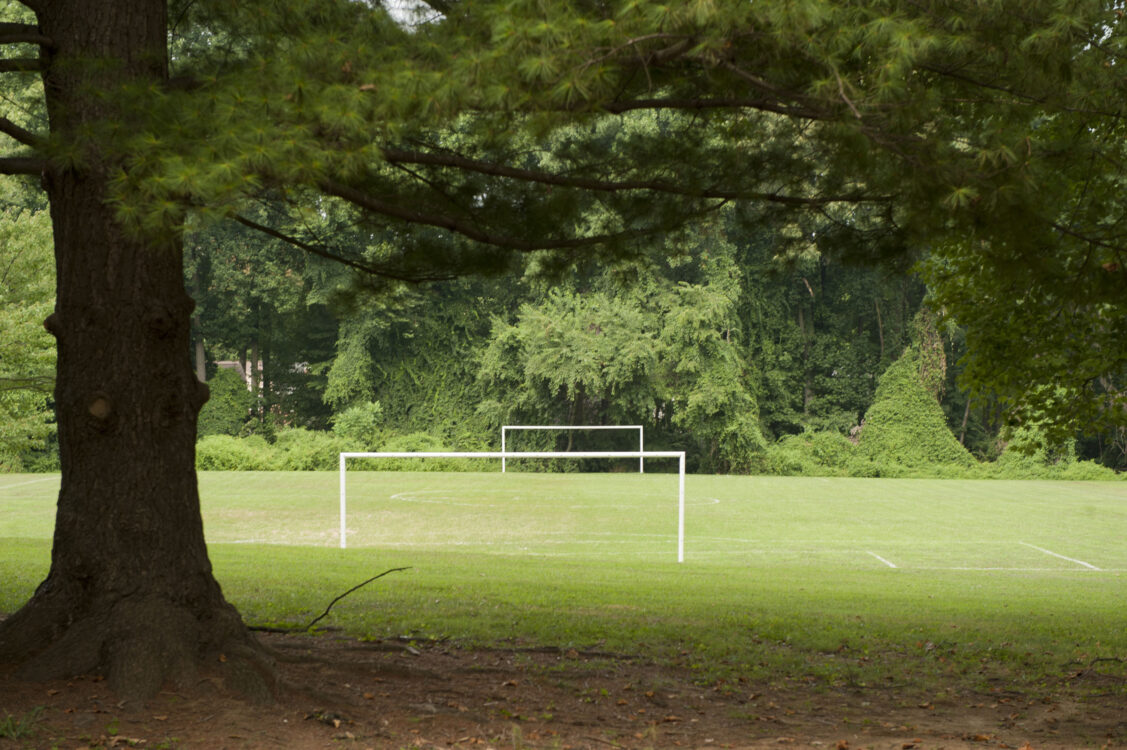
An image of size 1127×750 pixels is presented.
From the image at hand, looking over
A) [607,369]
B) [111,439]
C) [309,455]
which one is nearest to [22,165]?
[111,439]

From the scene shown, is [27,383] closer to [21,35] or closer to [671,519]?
[21,35]

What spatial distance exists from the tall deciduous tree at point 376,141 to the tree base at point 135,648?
14mm

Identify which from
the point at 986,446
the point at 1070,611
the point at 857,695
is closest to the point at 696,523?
the point at 1070,611

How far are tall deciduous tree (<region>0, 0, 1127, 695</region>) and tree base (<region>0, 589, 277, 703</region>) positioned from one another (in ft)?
0.05

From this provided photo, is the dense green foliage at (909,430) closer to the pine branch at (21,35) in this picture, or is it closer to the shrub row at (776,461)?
the shrub row at (776,461)

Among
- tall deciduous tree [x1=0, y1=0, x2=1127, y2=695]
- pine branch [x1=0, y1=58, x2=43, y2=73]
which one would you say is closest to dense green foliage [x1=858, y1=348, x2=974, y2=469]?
tall deciduous tree [x1=0, y1=0, x2=1127, y2=695]

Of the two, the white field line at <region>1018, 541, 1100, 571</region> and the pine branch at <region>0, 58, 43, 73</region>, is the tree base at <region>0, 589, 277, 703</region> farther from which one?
the white field line at <region>1018, 541, 1100, 571</region>

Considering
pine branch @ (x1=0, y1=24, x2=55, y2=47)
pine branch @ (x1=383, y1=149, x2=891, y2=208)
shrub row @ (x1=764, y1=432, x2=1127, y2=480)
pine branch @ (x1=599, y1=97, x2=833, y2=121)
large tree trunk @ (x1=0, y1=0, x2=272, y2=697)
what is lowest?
shrub row @ (x1=764, y1=432, x2=1127, y2=480)

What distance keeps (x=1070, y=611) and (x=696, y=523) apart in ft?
28.0

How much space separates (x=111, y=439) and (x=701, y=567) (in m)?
8.80

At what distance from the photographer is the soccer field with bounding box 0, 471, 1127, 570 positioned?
47.1 ft

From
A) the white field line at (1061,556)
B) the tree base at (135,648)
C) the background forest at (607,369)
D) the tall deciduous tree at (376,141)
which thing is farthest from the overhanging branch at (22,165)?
the background forest at (607,369)

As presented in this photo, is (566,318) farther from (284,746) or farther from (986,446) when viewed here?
(284,746)

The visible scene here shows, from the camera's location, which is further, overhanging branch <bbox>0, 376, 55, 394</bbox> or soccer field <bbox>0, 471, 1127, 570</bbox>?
soccer field <bbox>0, 471, 1127, 570</bbox>
